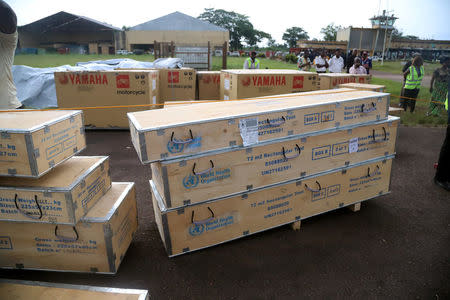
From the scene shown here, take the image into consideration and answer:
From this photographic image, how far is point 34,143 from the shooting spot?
7.67 feet

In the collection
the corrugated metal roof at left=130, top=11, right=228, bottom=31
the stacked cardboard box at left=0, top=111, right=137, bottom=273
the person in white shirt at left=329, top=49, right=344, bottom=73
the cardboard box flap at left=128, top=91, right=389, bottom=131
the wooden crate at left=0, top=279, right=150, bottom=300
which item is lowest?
the wooden crate at left=0, top=279, right=150, bottom=300

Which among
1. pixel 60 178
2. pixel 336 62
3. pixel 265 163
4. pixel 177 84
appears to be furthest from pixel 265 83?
pixel 336 62

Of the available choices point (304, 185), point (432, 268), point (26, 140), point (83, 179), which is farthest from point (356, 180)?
point (26, 140)

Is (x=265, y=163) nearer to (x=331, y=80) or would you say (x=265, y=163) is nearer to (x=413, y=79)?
(x=331, y=80)

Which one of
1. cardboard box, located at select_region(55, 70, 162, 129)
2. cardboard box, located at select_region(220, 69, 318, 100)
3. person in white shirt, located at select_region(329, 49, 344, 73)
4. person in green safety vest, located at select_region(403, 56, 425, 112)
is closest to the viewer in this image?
cardboard box, located at select_region(220, 69, 318, 100)

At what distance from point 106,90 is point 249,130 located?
5.86 meters

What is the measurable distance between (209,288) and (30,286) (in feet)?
4.69

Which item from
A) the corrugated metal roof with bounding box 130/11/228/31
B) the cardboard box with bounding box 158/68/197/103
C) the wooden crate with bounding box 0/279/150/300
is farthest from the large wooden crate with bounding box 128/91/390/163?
the corrugated metal roof with bounding box 130/11/228/31

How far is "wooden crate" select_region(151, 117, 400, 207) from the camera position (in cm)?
279

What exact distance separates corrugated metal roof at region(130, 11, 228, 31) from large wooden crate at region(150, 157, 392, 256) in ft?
158

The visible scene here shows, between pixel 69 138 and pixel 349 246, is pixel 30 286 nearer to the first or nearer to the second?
pixel 69 138

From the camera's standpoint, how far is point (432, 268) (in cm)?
300

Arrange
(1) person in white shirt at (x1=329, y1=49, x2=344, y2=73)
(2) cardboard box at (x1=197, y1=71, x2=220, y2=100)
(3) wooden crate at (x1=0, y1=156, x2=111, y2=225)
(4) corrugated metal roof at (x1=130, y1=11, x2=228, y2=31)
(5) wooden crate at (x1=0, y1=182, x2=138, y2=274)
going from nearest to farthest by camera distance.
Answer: (3) wooden crate at (x1=0, y1=156, x2=111, y2=225), (5) wooden crate at (x1=0, y1=182, x2=138, y2=274), (2) cardboard box at (x1=197, y1=71, x2=220, y2=100), (1) person in white shirt at (x1=329, y1=49, x2=344, y2=73), (4) corrugated metal roof at (x1=130, y1=11, x2=228, y2=31)

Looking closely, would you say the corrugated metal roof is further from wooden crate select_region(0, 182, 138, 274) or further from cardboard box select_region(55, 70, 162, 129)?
wooden crate select_region(0, 182, 138, 274)
